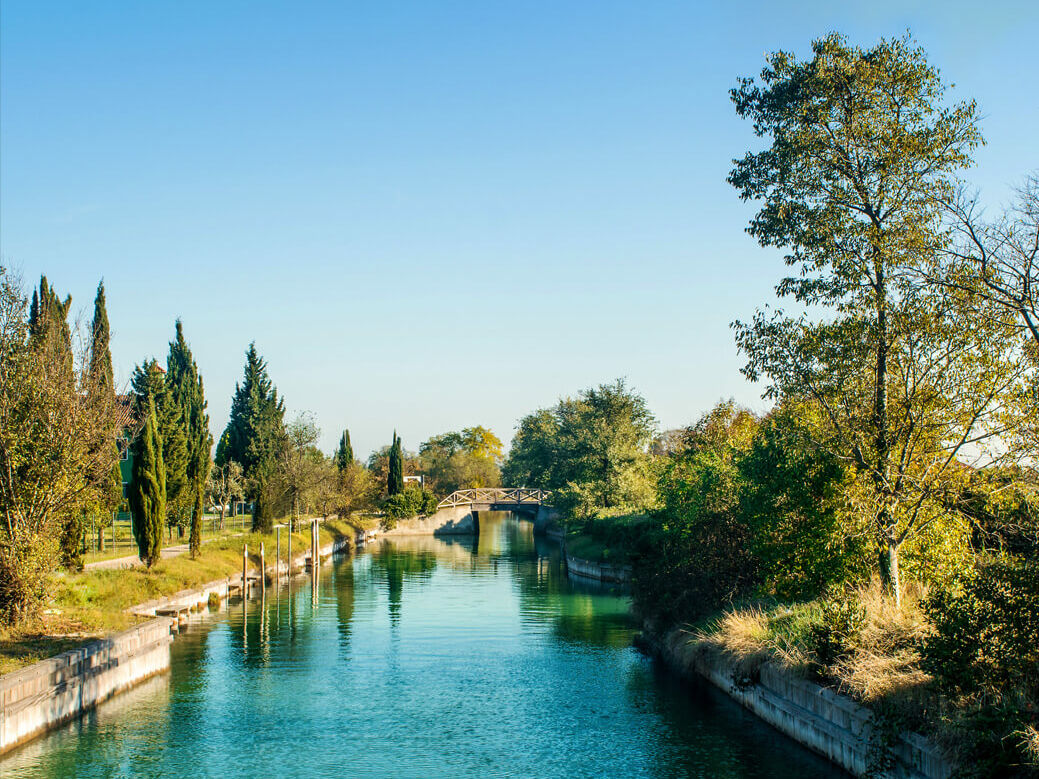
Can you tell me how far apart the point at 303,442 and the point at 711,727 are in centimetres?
6629

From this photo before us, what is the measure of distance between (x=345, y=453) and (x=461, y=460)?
2155 inches

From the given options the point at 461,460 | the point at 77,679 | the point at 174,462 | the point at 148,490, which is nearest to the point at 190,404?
the point at 174,462

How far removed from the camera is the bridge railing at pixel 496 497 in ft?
320

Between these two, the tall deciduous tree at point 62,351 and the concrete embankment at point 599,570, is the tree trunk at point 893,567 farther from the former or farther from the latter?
the concrete embankment at point 599,570

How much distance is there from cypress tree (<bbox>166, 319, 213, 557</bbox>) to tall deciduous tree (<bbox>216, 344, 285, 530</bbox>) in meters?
8.05

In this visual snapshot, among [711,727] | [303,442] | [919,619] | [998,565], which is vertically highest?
[303,442]

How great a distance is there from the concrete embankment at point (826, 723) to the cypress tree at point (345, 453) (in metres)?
70.3

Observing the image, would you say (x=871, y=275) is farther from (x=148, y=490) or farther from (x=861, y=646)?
(x=148, y=490)

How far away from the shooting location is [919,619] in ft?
56.0

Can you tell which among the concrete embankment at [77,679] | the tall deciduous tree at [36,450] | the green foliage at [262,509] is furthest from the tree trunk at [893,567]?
the green foliage at [262,509]

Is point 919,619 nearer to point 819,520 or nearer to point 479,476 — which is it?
point 819,520

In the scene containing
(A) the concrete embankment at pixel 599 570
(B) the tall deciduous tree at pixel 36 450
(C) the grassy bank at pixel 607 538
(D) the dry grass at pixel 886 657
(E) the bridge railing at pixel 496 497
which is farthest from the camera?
(E) the bridge railing at pixel 496 497

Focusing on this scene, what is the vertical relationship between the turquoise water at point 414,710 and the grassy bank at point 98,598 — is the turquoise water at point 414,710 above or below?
below

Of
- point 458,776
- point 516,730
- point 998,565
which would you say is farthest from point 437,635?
point 998,565
